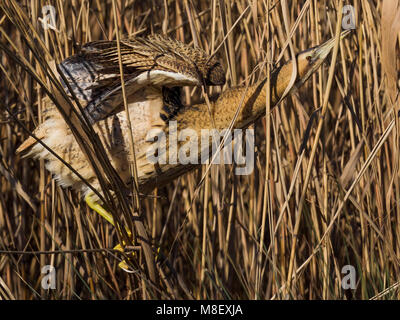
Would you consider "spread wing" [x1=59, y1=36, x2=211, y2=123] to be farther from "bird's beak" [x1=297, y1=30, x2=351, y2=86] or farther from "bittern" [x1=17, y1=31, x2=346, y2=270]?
"bird's beak" [x1=297, y1=30, x2=351, y2=86]

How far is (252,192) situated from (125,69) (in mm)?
548

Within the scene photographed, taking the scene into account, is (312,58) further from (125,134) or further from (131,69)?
(125,134)

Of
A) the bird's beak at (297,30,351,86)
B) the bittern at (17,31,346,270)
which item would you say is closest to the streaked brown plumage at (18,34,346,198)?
the bittern at (17,31,346,270)

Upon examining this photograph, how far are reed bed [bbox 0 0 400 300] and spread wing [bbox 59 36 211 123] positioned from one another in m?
0.08

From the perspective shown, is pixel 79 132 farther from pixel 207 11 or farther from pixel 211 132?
pixel 207 11

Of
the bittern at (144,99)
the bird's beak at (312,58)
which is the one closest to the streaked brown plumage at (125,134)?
the bittern at (144,99)

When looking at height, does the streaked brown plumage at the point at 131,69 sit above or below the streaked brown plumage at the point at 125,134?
above

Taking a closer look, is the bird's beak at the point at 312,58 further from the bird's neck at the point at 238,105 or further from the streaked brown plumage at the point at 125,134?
the streaked brown plumage at the point at 125,134

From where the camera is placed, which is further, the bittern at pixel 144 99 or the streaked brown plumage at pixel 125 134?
the streaked brown plumage at pixel 125 134

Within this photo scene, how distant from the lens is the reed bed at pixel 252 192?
5.37ft

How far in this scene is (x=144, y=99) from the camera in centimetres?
192

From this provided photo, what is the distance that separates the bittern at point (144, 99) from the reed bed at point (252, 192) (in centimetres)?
6

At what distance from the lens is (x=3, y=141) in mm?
→ 2295
